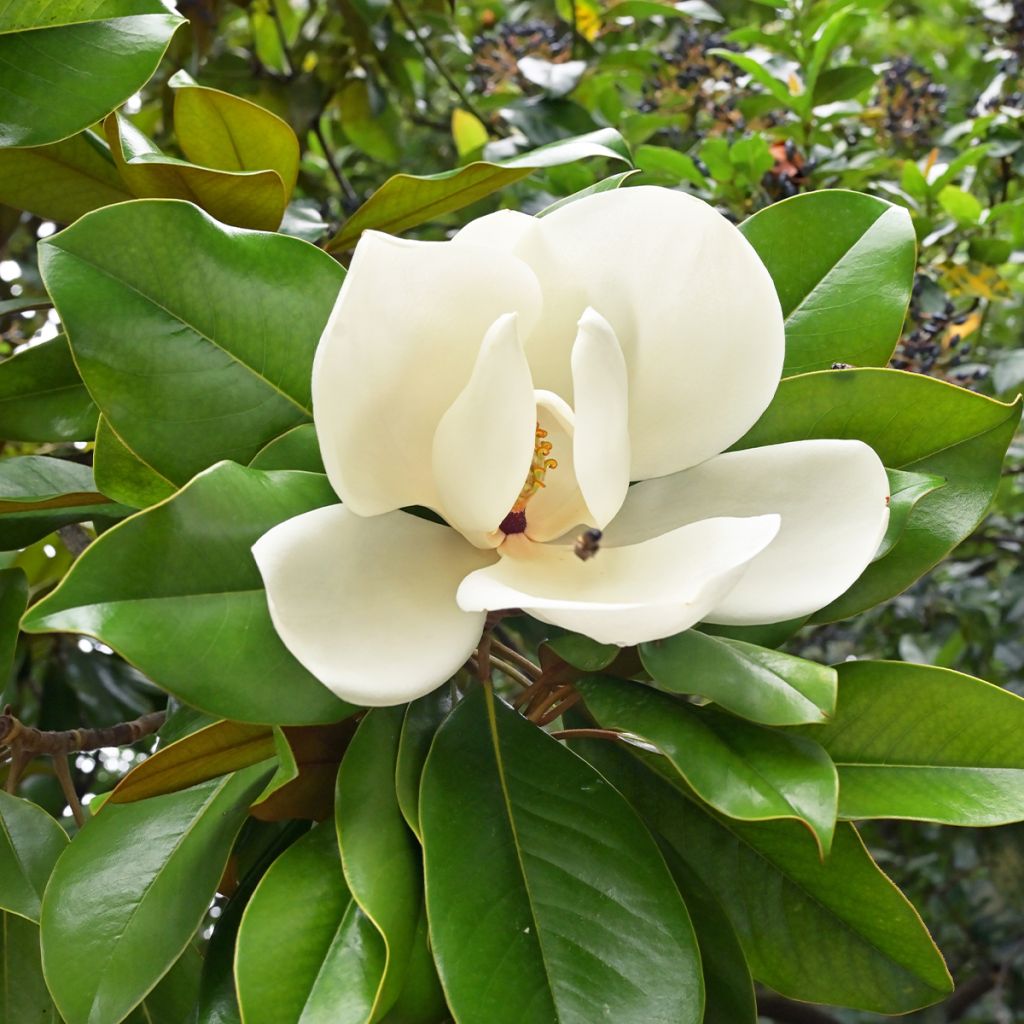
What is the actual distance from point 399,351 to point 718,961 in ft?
1.23

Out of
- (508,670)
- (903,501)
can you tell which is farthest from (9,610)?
(903,501)

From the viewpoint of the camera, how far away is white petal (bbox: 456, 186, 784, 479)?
0.58m

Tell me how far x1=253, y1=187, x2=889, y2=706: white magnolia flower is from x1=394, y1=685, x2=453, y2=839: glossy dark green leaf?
3.2 inches

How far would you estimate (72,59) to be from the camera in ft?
2.30

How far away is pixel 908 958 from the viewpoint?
2.02ft

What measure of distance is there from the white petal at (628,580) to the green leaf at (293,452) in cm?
11

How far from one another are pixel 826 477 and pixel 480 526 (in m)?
0.18

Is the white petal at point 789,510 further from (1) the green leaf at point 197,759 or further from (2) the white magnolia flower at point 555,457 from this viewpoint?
(1) the green leaf at point 197,759

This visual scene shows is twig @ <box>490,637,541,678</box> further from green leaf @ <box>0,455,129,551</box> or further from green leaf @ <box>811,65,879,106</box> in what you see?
green leaf @ <box>811,65,879,106</box>

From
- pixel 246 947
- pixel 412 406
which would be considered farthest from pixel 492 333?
pixel 246 947

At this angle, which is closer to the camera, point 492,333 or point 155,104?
point 492,333

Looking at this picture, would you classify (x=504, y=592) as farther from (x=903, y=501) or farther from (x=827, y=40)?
(x=827, y=40)

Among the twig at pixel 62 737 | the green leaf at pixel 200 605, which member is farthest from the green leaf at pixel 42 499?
the green leaf at pixel 200 605

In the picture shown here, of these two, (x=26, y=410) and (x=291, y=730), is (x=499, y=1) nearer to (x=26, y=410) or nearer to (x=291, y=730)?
(x=26, y=410)
